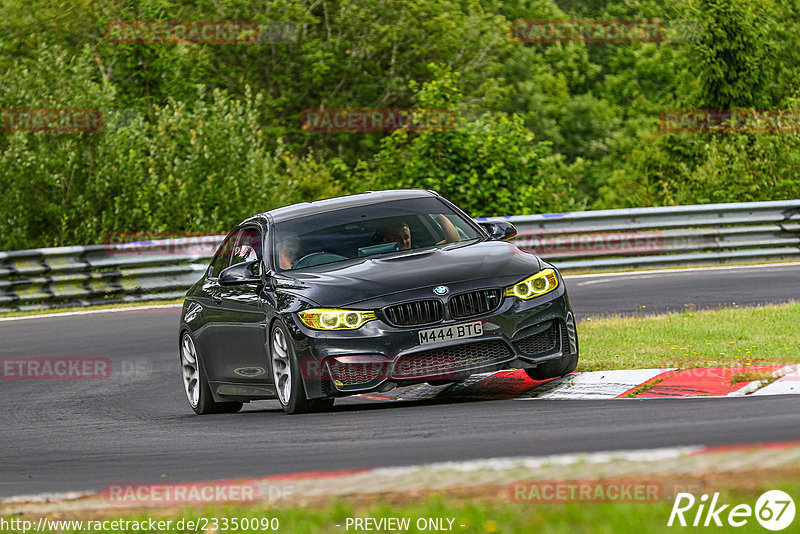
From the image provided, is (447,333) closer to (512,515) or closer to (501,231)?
(501,231)

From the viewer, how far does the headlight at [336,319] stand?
8734 mm

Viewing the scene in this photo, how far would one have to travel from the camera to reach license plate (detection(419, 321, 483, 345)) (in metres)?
8.70

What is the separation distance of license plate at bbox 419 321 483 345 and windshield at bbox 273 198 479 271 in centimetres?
120

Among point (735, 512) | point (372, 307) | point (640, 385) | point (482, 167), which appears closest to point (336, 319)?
point (372, 307)

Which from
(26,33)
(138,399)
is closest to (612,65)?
(26,33)

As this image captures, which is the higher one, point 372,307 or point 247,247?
point 372,307

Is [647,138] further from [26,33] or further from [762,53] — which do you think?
[26,33]

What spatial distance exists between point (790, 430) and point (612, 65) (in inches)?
2781

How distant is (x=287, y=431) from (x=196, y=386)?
9.67 ft

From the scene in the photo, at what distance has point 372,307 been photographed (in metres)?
8.73

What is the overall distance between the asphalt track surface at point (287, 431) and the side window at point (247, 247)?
1.21 meters
